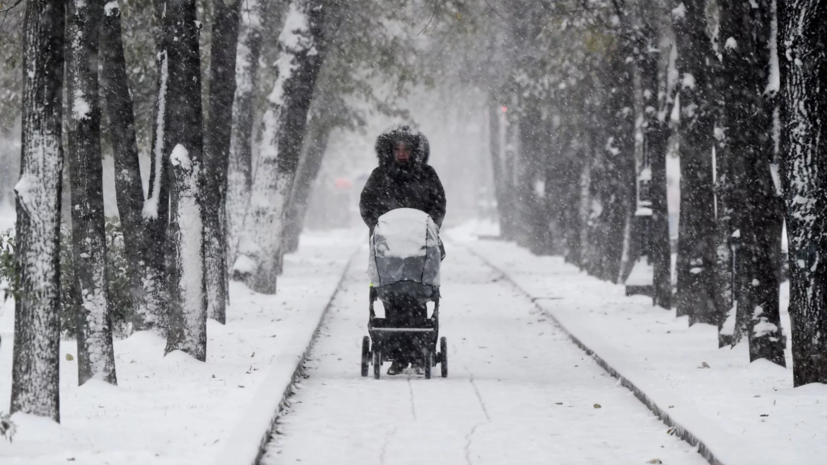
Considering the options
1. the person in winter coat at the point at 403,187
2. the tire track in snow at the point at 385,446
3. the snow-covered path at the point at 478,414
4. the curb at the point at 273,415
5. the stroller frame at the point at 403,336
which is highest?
the person in winter coat at the point at 403,187

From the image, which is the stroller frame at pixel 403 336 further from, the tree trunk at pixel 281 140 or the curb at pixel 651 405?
the tree trunk at pixel 281 140

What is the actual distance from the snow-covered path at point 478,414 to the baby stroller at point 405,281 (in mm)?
321

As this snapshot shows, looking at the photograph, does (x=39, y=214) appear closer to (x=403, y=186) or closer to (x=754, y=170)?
(x=403, y=186)

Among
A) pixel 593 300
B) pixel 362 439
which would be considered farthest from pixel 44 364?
pixel 593 300

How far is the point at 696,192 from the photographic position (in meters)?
15.6

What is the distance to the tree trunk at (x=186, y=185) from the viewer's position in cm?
1145

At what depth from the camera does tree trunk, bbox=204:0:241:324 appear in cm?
1563

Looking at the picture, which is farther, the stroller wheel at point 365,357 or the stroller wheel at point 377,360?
the stroller wheel at point 365,357

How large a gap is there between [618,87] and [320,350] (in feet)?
37.6

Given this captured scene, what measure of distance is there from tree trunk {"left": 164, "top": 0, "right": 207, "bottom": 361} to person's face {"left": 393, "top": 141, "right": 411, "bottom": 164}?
2042 millimetres

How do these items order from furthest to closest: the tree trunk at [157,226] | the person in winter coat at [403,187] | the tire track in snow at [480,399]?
the tree trunk at [157,226]
the person in winter coat at [403,187]
the tire track in snow at [480,399]

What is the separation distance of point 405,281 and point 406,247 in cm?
34

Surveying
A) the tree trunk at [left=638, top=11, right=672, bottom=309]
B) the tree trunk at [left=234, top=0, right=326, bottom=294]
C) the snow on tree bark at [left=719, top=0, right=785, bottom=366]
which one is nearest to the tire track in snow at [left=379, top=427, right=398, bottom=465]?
the snow on tree bark at [left=719, top=0, right=785, bottom=366]

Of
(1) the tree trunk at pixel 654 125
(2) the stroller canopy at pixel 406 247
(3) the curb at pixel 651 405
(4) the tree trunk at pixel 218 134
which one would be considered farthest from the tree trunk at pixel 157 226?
(1) the tree trunk at pixel 654 125
